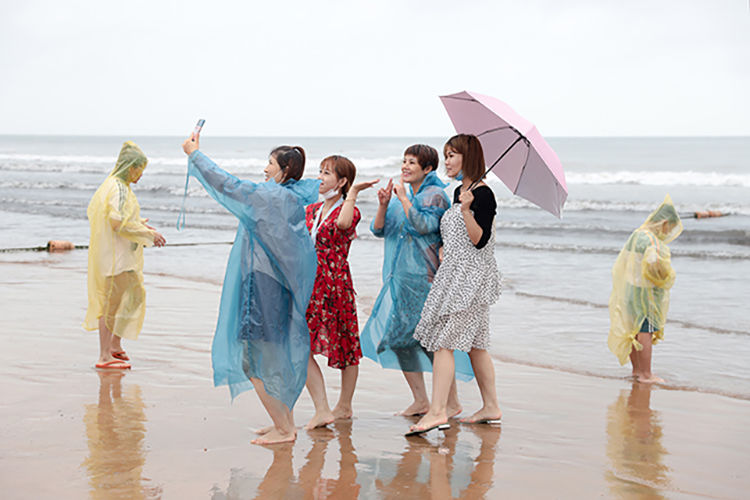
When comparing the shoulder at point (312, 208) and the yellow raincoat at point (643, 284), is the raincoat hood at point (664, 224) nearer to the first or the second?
the yellow raincoat at point (643, 284)

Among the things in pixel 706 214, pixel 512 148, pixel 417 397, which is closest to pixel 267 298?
pixel 417 397

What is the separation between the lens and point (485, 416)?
4.78 m

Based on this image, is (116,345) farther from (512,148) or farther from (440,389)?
(512,148)

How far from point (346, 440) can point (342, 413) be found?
0.42 metres

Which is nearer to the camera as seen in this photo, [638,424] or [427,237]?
[427,237]

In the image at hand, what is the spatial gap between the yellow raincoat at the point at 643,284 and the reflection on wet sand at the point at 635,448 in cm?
54

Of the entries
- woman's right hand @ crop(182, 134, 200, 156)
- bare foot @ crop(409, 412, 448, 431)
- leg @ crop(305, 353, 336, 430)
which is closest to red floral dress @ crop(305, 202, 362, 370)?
leg @ crop(305, 353, 336, 430)

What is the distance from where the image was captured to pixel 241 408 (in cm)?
492

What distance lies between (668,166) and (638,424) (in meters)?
45.1

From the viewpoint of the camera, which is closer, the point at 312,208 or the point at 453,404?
the point at 312,208

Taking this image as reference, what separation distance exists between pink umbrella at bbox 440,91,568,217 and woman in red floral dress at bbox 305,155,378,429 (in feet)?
2.64

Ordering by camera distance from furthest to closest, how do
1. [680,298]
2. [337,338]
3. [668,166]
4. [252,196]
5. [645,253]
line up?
1. [668,166]
2. [680,298]
3. [645,253]
4. [337,338]
5. [252,196]

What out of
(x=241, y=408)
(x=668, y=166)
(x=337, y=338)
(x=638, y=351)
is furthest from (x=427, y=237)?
(x=668, y=166)

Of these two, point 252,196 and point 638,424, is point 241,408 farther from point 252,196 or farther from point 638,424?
point 638,424
